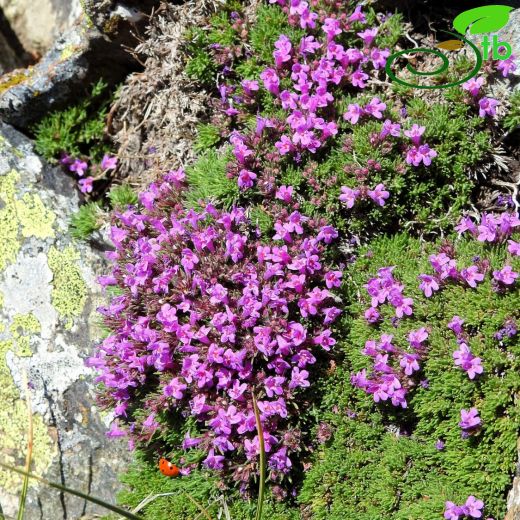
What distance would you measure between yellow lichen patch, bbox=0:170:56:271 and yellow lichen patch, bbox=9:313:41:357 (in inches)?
19.1

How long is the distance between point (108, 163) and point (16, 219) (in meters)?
0.97

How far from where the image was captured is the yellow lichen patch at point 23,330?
5312 millimetres

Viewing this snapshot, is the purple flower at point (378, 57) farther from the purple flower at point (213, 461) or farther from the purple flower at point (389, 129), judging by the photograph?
the purple flower at point (213, 461)

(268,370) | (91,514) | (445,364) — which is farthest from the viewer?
(91,514)

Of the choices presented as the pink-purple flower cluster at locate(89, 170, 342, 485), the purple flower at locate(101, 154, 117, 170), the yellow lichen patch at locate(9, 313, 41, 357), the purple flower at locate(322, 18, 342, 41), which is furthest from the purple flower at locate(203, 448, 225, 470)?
the purple flower at locate(322, 18, 342, 41)

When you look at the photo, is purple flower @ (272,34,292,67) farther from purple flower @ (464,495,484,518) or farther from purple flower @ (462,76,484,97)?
purple flower @ (464,495,484,518)

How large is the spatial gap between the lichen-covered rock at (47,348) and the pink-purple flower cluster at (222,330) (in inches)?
19.8

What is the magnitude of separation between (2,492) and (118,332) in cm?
170

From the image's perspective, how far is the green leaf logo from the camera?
4832mm

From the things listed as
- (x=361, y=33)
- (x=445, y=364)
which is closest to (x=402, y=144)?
(x=361, y=33)

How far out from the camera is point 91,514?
5.07 meters

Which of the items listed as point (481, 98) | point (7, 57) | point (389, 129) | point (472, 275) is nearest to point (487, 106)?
point (481, 98)

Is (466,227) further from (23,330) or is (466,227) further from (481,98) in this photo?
(23,330)

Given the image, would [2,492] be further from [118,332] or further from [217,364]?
[217,364]
